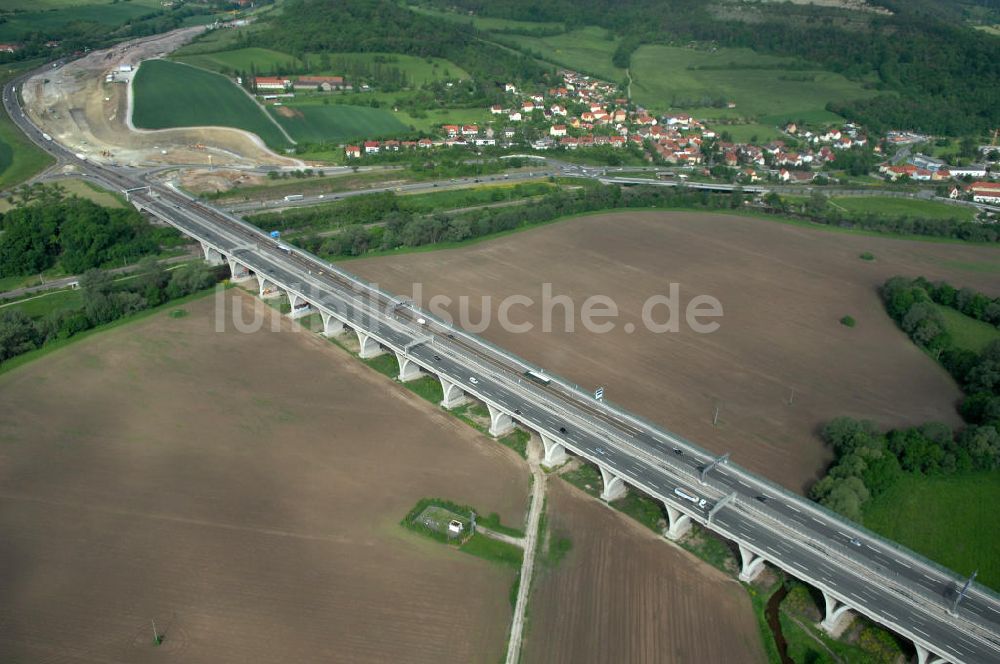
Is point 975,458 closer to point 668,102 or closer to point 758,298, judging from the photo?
point 758,298

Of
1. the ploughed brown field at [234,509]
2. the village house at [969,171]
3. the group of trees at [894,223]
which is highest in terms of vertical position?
the village house at [969,171]

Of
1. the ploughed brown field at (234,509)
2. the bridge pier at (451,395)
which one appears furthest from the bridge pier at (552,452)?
the bridge pier at (451,395)

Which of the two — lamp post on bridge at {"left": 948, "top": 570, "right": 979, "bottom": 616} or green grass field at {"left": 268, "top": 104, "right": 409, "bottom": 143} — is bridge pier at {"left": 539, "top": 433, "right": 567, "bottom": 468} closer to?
lamp post on bridge at {"left": 948, "top": 570, "right": 979, "bottom": 616}

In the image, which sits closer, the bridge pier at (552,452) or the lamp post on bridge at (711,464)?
the lamp post on bridge at (711,464)

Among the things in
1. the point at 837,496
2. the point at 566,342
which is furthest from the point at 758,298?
the point at 837,496

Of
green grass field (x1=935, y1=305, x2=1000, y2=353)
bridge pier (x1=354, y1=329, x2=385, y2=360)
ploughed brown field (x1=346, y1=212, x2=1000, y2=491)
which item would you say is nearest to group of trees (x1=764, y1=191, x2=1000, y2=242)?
ploughed brown field (x1=346, y1=212, x2=1000, y2=491)

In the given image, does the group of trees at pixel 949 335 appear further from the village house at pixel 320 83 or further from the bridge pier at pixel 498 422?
the village house at pixel 320 83
